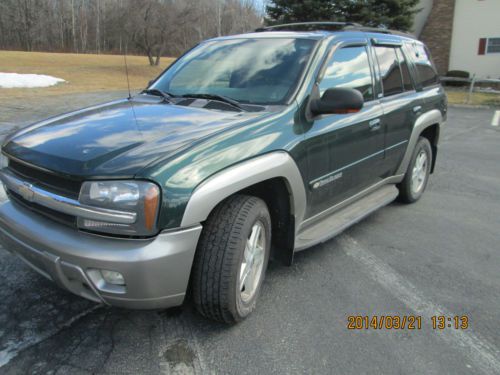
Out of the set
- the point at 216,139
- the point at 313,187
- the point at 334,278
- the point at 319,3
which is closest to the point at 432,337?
the point at 334,278

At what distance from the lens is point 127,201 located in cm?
216

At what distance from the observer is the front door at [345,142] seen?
3182mm

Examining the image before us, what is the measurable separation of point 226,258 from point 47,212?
3.35 feet

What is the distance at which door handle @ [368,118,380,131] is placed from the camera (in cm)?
381

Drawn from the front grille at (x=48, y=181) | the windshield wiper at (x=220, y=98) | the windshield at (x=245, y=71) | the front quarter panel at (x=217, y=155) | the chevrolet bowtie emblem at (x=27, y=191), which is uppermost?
the windshield at (x=245, y=71)

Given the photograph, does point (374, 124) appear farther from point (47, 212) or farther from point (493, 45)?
point (493, 45)

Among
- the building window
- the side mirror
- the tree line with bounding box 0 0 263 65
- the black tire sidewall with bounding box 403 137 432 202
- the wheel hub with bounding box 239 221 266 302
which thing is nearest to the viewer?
the wheel hub with bounding box 239 221 266 302

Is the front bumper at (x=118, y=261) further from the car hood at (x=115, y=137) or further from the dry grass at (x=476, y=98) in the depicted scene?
the dry grass at (x=476, y=98)

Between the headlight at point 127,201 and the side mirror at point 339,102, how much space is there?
4.72ft

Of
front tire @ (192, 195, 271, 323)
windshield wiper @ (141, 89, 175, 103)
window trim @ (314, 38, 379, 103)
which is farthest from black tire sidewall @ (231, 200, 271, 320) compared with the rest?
windshield wiper @ (141, 89, 175, 103)

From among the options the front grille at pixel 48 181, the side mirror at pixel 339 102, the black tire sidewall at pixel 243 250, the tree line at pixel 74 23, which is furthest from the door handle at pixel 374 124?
the tree line at pixel 74 23

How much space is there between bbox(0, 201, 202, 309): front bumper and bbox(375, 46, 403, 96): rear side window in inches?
107

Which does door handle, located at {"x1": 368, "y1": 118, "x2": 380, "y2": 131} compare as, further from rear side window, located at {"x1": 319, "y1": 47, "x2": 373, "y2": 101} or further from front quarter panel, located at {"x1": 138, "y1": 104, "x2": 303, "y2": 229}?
front quarter panel, located at {"x1": 138, "y1": 104, "x2": 303, "y2": 229}

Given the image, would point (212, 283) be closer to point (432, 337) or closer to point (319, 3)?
point (432, 337)
